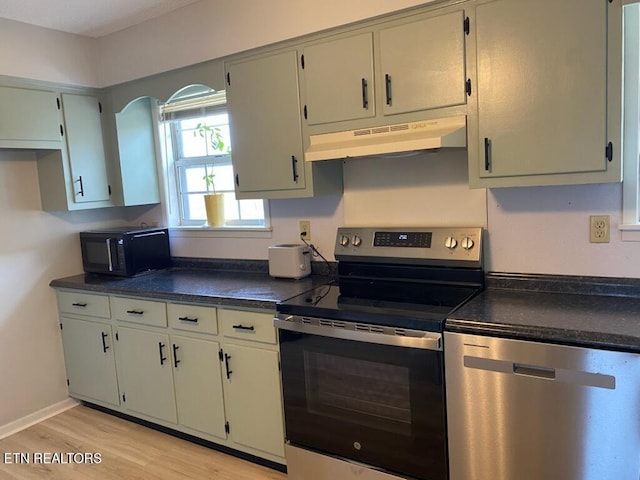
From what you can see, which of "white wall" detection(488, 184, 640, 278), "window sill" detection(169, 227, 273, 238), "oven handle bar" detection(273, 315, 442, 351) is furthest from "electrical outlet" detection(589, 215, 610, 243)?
"window sill" detection(169, 227, 273, 238)

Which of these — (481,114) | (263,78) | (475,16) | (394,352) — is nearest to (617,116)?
(481,114)

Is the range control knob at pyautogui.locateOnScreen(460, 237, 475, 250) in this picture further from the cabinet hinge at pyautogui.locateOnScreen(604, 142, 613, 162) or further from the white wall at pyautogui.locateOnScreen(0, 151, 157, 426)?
the white wall at pyautogui.locateOnScreen(0, 151, 157, 426)

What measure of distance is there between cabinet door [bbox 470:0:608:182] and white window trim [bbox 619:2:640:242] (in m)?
0.23

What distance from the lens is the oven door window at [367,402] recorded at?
1886mm

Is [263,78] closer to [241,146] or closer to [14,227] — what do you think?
[241,146]

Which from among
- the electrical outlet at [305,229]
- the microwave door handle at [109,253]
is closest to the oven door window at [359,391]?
the electrical outlet at [305,229]

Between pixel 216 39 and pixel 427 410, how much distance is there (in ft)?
7.47

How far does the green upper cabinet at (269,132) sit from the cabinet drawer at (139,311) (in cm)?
80

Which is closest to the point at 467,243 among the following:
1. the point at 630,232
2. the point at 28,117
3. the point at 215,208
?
the point at 630,232

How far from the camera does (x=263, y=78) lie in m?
2.63

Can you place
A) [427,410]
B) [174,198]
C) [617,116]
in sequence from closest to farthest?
1. [617,116]
2. [427,410]
3. [174,198]

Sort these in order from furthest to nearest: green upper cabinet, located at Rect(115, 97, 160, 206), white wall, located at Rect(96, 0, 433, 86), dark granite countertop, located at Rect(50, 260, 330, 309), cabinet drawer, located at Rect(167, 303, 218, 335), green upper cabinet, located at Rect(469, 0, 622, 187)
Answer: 1. green upper cabinet, located at Rect(115, 97, 160, 206)
2. cabinet drawer, located at Rect(167, 303, 218, 335)
3. dark granite countertop, located at Rect(50, 260, 330, 309)
4. white wall, located at Rect(96, 0, 433, 86)
5. green upper cabinet, located at Rect(469, 0, 622, 187)

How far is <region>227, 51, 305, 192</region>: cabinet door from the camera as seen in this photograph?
8.38ft

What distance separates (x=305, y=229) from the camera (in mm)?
2924
